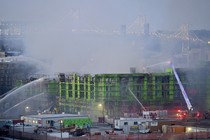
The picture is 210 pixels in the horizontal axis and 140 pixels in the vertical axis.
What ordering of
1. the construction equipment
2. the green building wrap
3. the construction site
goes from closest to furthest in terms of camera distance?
the green building wrap < the construction equipment < the construction site

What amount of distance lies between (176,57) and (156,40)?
10.7 m

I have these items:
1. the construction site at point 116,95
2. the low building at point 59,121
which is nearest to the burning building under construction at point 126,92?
the construction site at point 116,95

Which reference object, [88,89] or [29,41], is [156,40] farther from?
[88,89]

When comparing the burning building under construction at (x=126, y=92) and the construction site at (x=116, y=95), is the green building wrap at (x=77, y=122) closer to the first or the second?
the construction site at (x=116, y=95)

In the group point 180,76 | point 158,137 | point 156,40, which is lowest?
point 158,137

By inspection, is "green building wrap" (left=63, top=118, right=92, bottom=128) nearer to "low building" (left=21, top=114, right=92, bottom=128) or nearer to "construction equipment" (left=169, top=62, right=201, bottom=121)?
"low building" (left=21, top=114, right=92, bottom=128)

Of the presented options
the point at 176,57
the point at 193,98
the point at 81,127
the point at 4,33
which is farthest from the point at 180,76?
the point at 4,33

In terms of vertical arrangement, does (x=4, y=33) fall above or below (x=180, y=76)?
above

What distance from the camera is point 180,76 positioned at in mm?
33344

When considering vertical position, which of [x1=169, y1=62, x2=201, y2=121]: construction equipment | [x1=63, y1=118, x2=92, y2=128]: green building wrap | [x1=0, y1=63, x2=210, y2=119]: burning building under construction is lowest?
[x1=63, y1=118, x2=92, y2=128]: green building wrap

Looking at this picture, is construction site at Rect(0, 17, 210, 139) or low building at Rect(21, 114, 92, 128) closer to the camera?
low building at Rect(21, 114, 92, 128)

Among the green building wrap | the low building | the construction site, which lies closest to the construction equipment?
the construction site

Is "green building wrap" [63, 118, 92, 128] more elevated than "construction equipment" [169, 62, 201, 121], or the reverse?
"construction equipment" [169, 62, 201, 121]

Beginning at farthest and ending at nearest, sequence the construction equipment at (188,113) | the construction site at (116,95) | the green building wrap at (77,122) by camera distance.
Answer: the construction site at (116,95), the construction equipment at (188,113), the green building wrap at (77,122)
